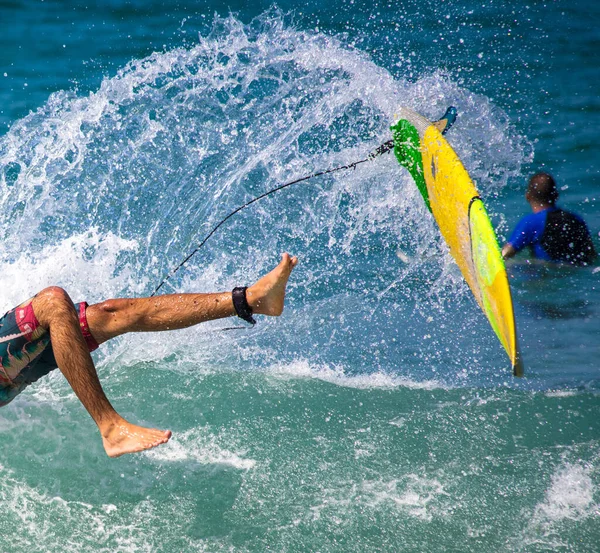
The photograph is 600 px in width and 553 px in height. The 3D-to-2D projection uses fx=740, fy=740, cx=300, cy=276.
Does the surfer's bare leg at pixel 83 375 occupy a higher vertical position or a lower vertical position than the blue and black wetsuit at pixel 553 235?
higher

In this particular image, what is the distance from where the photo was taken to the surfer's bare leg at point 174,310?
3770 mm

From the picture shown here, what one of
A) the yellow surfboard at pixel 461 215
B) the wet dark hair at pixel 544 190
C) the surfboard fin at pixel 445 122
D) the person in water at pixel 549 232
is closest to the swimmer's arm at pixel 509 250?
the person in water at pixel 549 232

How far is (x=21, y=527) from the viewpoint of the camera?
389cm

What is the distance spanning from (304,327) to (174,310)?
6.53ft

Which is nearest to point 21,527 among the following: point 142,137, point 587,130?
point 142,137

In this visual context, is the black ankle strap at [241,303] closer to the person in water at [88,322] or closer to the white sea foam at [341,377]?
the person in water at [88,322]

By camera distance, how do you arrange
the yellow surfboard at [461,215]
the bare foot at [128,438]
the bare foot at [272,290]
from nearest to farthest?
the bare foot at [128,438]
the yellow surfboard at [461,215]
the bare foot at [272,290]

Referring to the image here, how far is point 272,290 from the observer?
3736mm

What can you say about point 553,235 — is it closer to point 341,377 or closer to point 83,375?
point 341,377

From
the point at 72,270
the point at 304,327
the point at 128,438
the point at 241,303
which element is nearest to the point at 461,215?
the point at 241,303

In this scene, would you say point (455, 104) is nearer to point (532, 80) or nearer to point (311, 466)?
point (532, 80)

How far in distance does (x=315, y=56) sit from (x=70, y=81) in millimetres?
5613

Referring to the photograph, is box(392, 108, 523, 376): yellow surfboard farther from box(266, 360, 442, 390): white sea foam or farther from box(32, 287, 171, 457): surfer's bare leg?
box(32, 287, 171, 457): surfer's bare leg

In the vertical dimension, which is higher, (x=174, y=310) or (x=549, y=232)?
(x=174, y=310)
